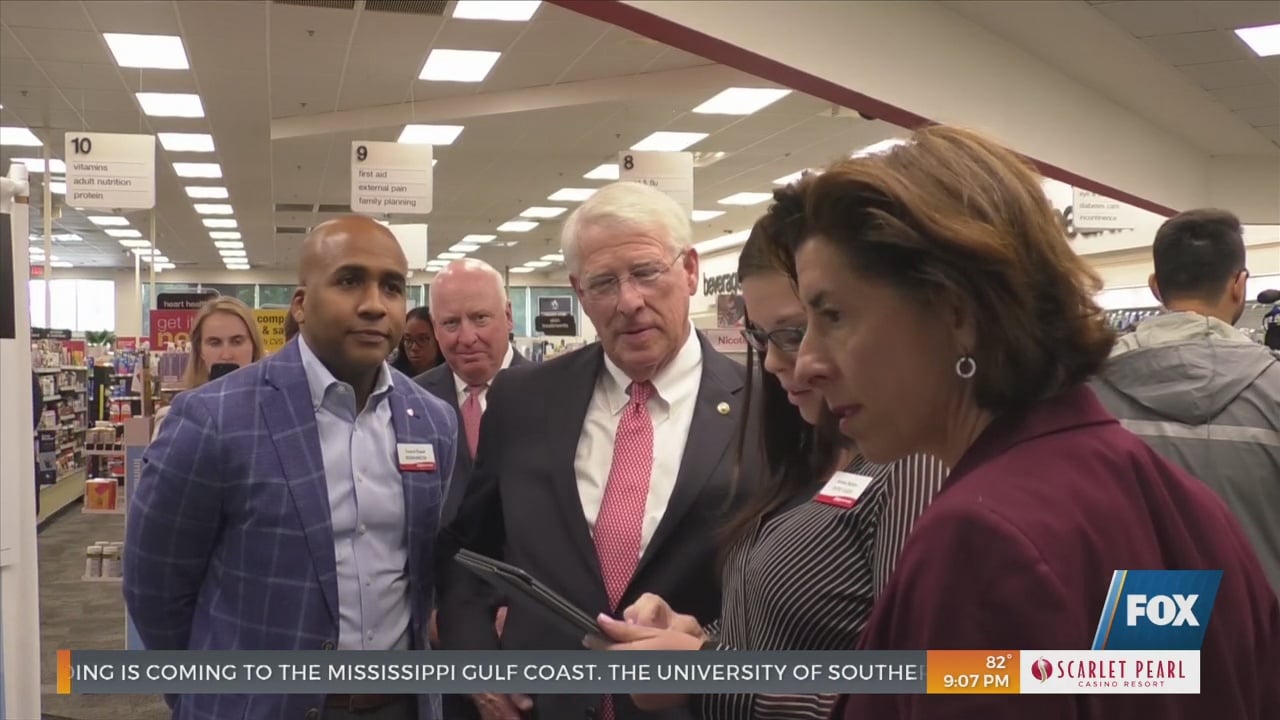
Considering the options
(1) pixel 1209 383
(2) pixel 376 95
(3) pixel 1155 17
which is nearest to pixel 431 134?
(2) pixel 376 95

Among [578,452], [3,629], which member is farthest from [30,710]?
[578,452]

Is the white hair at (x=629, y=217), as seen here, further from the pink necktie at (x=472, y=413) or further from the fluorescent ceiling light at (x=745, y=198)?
the fluorescent ceiling light at (x=745, y=198)

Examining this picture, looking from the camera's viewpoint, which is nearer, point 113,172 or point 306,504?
point 306,504

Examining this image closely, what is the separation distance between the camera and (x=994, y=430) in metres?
0.85

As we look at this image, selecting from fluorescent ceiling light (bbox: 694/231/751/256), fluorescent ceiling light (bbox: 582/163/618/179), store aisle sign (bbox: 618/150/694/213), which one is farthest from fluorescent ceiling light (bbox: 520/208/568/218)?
store aisle sign (bbox: 618/150/694/213)

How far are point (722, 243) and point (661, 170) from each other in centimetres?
1130

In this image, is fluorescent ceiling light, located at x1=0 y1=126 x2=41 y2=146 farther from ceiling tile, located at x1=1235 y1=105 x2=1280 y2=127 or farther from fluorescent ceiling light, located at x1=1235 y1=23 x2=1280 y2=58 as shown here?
ceiling tile, located at x1=1235 y1=105 x2=1280 y2=127

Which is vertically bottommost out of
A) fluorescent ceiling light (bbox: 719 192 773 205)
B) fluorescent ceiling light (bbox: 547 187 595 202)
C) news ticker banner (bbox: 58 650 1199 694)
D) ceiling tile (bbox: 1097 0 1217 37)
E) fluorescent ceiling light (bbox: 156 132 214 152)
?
news ticker banner (bbox: 58 650 1199 694)

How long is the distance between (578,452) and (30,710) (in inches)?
50.6

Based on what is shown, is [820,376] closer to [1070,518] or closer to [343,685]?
[1070,518]

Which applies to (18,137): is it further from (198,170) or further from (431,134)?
(431,134)

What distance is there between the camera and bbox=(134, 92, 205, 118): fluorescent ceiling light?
9.83 metres

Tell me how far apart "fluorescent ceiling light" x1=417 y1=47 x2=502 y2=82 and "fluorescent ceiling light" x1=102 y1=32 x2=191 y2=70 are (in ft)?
6.56

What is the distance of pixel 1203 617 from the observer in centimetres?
86
